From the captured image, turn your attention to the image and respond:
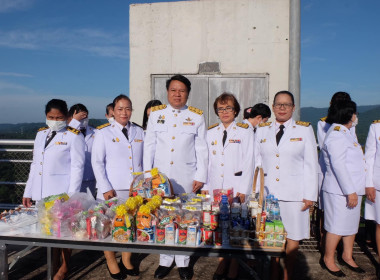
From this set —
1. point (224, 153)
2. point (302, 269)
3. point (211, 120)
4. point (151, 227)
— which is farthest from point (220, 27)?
point (151, 227)

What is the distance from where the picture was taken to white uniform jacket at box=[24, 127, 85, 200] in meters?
3.27

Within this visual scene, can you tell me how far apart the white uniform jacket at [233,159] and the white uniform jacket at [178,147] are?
0.44 ft

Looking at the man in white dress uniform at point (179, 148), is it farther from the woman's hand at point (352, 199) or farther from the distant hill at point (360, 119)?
the distant hill at point (360, 119)

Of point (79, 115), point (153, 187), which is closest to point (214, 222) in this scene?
point (153, 187)

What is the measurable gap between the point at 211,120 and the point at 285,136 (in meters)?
4.36

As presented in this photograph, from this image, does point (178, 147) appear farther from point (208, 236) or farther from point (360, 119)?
point (360, 119)

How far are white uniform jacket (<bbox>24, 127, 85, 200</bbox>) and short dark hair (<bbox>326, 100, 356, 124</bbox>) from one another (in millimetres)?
2815

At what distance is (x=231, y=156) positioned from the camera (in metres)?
3.37

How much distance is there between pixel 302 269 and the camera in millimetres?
3705

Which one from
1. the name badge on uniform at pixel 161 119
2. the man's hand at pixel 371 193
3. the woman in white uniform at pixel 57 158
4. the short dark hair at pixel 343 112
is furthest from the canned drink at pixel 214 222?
the man's hand at pixel 371 193

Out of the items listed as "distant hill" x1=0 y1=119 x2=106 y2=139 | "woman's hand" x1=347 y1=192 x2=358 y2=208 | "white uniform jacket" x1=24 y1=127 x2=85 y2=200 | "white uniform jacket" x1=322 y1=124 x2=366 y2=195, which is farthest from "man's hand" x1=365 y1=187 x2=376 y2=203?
"distant hill" x1=0 y1=119 x2=106 y2=139

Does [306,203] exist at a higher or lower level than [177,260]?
higher

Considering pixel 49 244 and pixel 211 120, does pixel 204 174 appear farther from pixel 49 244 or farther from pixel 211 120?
pixel 211 120

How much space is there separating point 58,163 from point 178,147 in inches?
51.5
